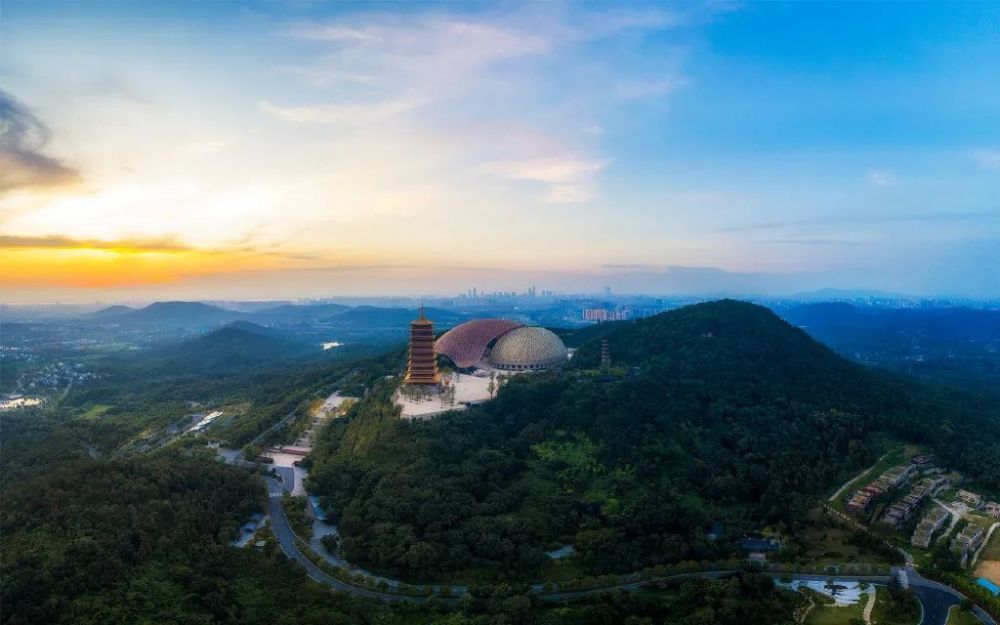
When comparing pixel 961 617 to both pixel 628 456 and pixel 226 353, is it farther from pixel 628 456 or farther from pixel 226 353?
pixel 226 353

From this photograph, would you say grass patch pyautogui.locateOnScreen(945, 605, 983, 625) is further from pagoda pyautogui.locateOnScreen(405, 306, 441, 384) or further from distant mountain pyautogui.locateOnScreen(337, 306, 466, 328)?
distant mountain pyautogui.locateOnScreen(337, 306, 466, 328)

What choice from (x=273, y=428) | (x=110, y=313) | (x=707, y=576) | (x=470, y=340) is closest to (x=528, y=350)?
(x=470, y=340)

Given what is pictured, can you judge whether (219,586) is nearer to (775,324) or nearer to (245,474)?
(245,474)

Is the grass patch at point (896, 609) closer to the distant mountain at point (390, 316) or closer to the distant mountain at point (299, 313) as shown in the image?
the distant mountain at point (390, 316)

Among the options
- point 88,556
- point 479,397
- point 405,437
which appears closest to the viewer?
point 88,556

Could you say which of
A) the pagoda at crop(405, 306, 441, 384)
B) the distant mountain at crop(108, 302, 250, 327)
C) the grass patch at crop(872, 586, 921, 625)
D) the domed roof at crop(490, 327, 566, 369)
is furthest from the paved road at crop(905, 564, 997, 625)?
the distant mountain at crop(108, 302, 250, 327)

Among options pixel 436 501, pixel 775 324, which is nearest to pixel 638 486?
pixel 436 501
